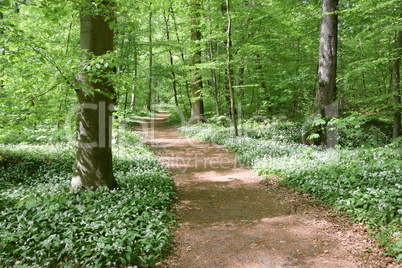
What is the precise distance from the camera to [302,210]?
588cm

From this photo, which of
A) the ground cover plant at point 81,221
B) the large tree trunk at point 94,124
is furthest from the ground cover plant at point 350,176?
the large tree trunk at point 94,124

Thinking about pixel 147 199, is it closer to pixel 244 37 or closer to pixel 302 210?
pixel 302 210

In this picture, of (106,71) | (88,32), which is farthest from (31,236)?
(88,32)

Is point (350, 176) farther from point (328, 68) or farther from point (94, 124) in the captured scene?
point (94, 124)

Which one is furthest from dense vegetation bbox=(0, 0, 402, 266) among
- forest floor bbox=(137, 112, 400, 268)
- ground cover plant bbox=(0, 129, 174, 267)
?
forest floor bbox=(137, 112, 400, 268)

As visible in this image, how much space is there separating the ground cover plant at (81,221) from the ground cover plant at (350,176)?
359 cm

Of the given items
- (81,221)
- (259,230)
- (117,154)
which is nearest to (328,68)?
(259,230)

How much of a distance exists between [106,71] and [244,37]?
32.1 feet

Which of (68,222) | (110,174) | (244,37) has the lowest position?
(68,222)

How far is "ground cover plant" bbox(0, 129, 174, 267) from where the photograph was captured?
13.0ft

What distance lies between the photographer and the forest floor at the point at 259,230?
163 inches

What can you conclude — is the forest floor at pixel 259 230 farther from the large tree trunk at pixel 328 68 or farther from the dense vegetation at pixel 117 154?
the large tree trunk at pixel 328 68

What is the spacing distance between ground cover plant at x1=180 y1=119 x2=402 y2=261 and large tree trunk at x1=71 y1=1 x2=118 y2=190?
5.04 metres

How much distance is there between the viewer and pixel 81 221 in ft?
15.9
